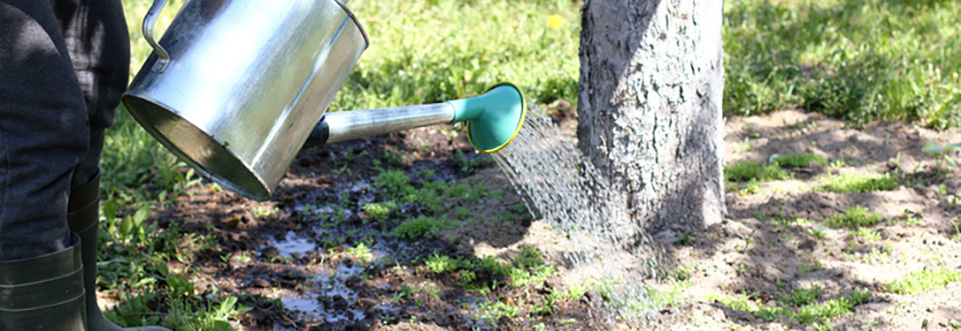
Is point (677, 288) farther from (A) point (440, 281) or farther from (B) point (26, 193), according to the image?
(B) point (26, 193)

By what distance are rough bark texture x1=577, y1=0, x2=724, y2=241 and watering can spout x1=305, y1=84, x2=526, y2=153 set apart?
586 mm

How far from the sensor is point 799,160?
330 cm

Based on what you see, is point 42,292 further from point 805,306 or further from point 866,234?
point 866,234

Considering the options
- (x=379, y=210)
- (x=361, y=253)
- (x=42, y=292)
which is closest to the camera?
(x=42, y=292)

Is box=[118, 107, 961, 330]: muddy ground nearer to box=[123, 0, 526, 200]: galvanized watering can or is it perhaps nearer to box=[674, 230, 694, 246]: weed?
box=[674, 230, 694, 246]: weed

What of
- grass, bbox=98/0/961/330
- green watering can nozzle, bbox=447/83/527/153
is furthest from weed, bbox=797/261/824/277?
green watering can nozzle, bbox=447/83/527/153

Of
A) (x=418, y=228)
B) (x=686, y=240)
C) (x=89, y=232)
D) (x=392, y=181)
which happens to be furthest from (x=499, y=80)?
(x=89, y=232)

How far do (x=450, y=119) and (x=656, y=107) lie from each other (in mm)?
886

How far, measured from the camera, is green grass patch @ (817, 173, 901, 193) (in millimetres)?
3010

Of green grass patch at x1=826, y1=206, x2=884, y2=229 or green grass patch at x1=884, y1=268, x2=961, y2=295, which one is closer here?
green grass patch at x1=884, y1=268, x2=961, y2=295

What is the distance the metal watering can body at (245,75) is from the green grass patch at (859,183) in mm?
2204

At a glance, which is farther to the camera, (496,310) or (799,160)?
(799,160)

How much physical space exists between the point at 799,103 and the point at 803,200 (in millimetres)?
1125

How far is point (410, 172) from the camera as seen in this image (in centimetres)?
362
